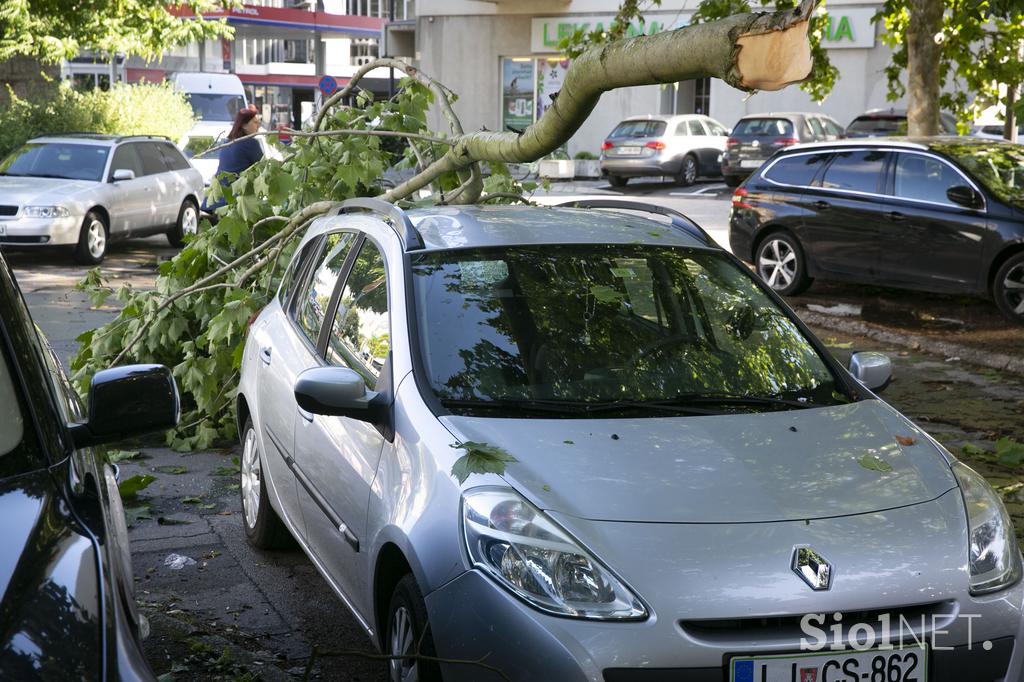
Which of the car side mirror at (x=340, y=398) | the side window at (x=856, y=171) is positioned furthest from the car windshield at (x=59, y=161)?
the car side mirror at (x=340, y=398)

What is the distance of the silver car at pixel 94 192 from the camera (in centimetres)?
1638

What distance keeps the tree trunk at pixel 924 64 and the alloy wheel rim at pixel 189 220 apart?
10843mm

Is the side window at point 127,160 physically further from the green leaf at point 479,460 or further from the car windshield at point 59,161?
the green leaf at point 479,460

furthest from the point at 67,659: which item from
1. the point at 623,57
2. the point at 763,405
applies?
the point at 623,57

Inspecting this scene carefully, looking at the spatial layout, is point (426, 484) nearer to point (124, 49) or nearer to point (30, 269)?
point (30, 269)

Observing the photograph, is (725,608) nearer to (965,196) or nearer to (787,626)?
(787,626)

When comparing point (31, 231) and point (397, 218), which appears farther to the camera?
point (31, 231)

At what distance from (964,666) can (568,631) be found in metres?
1.09

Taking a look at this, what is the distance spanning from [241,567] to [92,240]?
41.0 feet

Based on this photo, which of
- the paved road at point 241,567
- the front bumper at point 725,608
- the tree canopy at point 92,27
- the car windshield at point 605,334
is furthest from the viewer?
the tree canopy at point 92,27

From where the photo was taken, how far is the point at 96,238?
1719cm

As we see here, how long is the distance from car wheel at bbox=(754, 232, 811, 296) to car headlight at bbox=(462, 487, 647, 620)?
10798mm

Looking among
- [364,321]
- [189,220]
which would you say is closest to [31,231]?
[189,220]

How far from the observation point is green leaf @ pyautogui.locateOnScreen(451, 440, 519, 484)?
3605mm
